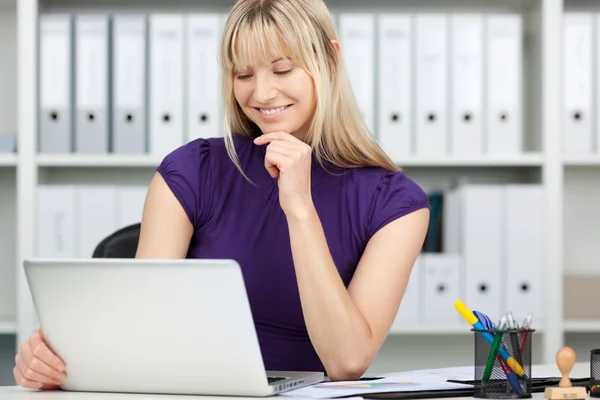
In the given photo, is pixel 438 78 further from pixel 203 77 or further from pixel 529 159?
pixel 203 77

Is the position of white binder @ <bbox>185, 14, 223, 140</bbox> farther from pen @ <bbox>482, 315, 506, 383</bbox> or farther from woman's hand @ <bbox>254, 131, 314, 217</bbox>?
pen @ <bbox>482, 315, 506, 383</bbox>

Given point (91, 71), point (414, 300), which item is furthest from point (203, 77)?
point (414, 300)

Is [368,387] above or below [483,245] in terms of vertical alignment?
below

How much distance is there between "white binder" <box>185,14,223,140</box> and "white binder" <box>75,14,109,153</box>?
22 cm

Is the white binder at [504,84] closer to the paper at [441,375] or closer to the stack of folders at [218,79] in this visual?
the stack of folders at [218,79]

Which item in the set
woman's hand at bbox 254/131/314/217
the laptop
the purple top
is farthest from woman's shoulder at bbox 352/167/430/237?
the laptop

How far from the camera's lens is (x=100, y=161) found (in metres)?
2.41

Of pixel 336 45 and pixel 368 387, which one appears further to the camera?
pixel 336 45

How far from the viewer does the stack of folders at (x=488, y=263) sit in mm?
2404

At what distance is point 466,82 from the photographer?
240cm

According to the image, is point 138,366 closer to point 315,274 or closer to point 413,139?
point 315,274

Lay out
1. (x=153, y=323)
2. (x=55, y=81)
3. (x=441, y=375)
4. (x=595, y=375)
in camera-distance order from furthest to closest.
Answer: (x=55, y=81) → (x=441, y=375) → (x=595, y=375) → (x=153, y=323)

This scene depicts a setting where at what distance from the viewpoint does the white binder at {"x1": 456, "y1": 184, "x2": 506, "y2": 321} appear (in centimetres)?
241

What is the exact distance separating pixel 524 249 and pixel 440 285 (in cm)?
24
